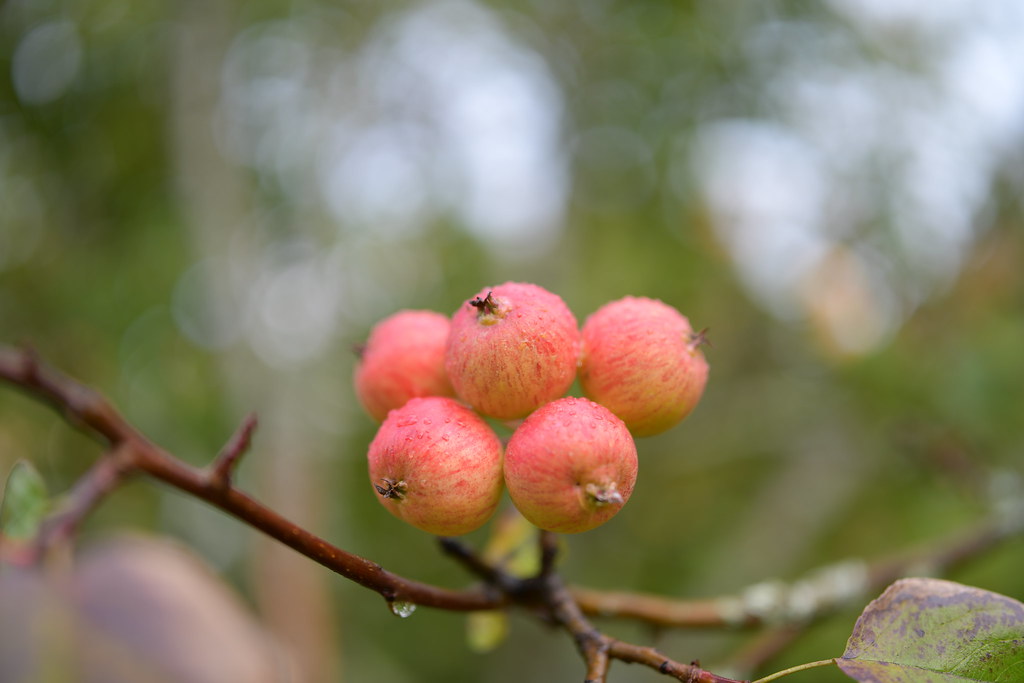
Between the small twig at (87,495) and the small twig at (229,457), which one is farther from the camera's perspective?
the small twig at (87,495)

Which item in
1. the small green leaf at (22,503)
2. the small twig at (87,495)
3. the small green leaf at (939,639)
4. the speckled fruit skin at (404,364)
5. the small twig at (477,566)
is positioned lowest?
→ the small green leaf at (22,503)

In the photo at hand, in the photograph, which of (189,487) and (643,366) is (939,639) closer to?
(643,366)

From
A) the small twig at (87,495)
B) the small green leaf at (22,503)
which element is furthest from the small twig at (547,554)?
the small green leaf at (22,503)

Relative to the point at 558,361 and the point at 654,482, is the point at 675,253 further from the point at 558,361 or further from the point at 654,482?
the point at 558,361

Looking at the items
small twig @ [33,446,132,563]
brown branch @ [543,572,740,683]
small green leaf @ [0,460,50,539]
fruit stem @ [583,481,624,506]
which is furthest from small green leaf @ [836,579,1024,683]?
small green leaf @ [0,460,50,539]

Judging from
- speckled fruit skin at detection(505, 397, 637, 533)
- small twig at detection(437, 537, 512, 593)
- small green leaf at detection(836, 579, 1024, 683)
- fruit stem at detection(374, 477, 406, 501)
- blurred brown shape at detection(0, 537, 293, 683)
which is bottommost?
blurred brown shape at detection(0, 537, 293, 683)

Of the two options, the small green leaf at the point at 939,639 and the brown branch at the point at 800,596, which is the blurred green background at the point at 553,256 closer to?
the brown branch at the point at 800,596

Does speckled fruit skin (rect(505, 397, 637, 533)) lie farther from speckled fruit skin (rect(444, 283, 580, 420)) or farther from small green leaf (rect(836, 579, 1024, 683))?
small green leaf (rect(836, 579, 1024, 683))

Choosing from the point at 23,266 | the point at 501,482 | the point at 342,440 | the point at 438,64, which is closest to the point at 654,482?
the point at 342,440
